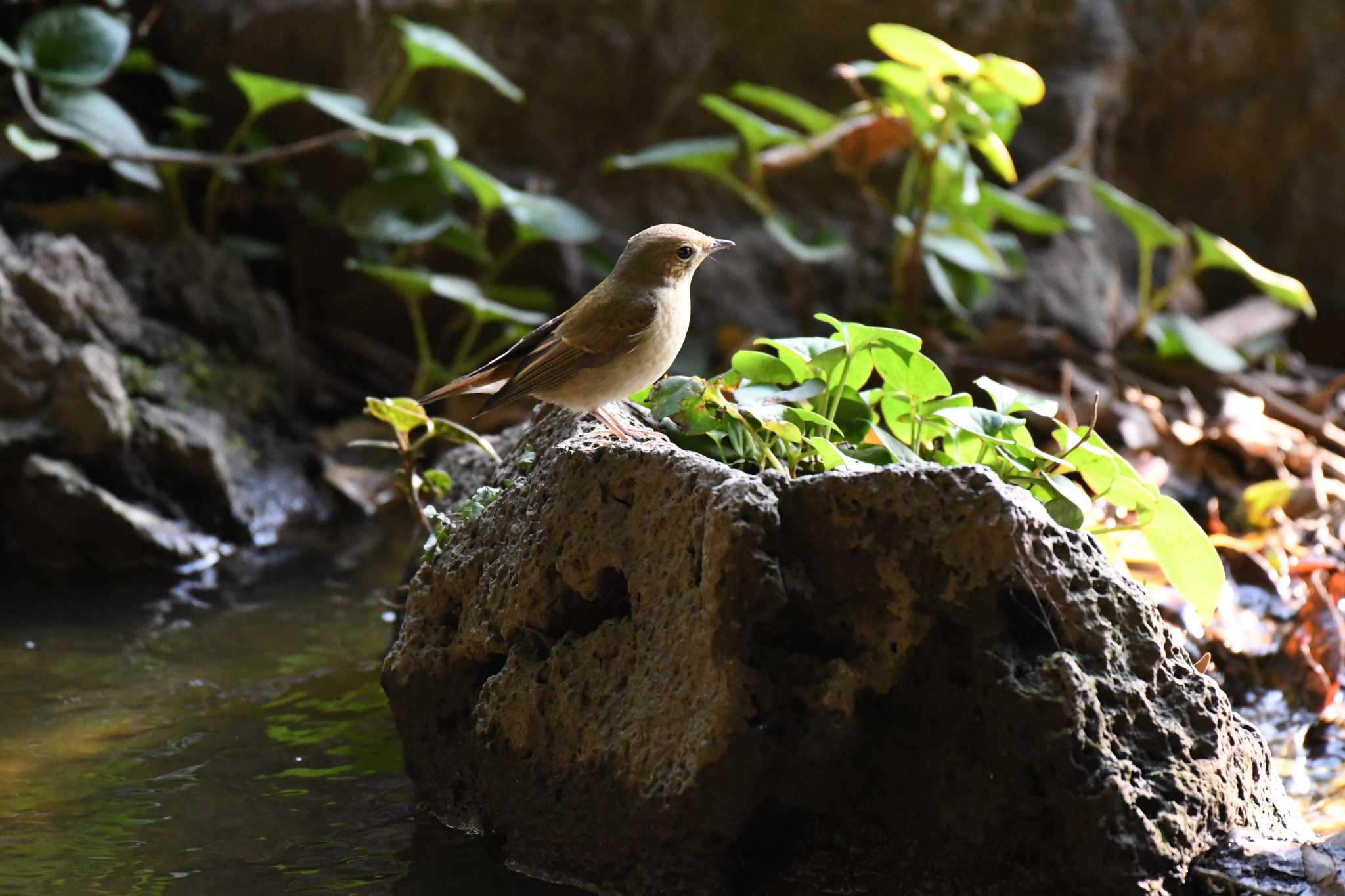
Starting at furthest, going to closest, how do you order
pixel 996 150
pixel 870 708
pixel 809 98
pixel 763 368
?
pixel 809 98
pixel 996 150
pixel 763 368
pixel 870 708

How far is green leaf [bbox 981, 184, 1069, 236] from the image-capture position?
230 inches

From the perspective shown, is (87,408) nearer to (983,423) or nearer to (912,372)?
(912,372)

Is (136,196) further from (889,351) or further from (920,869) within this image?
(920,869)

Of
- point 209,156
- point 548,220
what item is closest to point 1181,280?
point 548,220

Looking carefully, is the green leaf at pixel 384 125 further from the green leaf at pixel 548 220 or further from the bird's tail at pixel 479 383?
the bird's tail at pixel 479 383

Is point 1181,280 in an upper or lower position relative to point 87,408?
lower

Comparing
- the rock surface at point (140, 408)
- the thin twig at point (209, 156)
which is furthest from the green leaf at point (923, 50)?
the rock surface at point (140, 408)

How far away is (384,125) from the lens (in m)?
6.04

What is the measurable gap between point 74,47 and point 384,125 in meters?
1.39

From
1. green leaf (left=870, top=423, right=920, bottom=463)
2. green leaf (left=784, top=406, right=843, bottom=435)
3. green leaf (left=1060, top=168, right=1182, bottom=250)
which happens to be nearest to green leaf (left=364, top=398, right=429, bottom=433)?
green leaf (left=784, top=406, right=843, bottom=435)

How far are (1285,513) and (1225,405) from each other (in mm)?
1035

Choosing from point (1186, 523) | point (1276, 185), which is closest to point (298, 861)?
point (1186, 523)

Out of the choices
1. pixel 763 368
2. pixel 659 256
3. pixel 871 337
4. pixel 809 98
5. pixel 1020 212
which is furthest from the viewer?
pixel 809 98

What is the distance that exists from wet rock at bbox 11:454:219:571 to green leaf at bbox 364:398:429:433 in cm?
211
